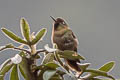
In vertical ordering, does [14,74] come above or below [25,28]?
below

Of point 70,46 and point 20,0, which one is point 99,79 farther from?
point 20,0

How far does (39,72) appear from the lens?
3.11 ft

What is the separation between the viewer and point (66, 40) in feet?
3.96

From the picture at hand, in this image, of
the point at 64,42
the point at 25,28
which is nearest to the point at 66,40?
the point at 64,42

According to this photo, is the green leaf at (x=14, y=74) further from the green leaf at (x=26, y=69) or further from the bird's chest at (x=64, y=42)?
the bird's chest at (x=64, y=42)

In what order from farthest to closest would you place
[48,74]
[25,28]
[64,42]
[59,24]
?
[59,24] → [64,42] → [25,28] → [48,74]

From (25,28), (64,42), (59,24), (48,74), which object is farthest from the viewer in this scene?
(59,24)

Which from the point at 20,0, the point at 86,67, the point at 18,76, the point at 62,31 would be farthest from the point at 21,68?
the point at 20,0

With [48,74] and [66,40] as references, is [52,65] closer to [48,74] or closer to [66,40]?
[48,74]

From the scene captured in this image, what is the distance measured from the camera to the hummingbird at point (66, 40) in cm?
116

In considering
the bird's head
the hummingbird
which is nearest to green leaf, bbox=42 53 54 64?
the hummingbird

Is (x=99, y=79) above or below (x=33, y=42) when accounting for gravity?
below

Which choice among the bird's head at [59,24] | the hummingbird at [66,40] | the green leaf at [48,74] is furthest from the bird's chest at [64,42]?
the green leaf at [48,74]

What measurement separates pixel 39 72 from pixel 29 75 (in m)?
0.03
